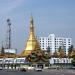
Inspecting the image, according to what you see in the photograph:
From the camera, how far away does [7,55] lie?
466ft

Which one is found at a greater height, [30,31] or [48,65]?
[30,31]

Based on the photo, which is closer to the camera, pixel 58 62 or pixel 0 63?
pixel 58 62

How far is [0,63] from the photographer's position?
138 meters

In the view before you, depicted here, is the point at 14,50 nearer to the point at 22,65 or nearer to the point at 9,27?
Answer: the point at 9,27

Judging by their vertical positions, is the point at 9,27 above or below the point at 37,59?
above

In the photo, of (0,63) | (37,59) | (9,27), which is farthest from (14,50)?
(37,59)

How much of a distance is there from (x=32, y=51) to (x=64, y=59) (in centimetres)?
1166

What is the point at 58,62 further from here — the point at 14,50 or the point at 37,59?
the point at 14,50

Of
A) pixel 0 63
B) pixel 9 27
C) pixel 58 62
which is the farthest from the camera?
pixel 9 27

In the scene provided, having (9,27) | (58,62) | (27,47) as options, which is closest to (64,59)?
(58,62)

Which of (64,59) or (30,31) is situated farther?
(30,31)

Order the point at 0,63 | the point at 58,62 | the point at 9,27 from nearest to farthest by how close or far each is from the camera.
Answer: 1. the point at 58,62
2. the point at 0,63
3. the point at 9,27

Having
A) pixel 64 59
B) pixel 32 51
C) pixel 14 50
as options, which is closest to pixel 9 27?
pixel 14 50

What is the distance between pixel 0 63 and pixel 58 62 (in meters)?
23.2
